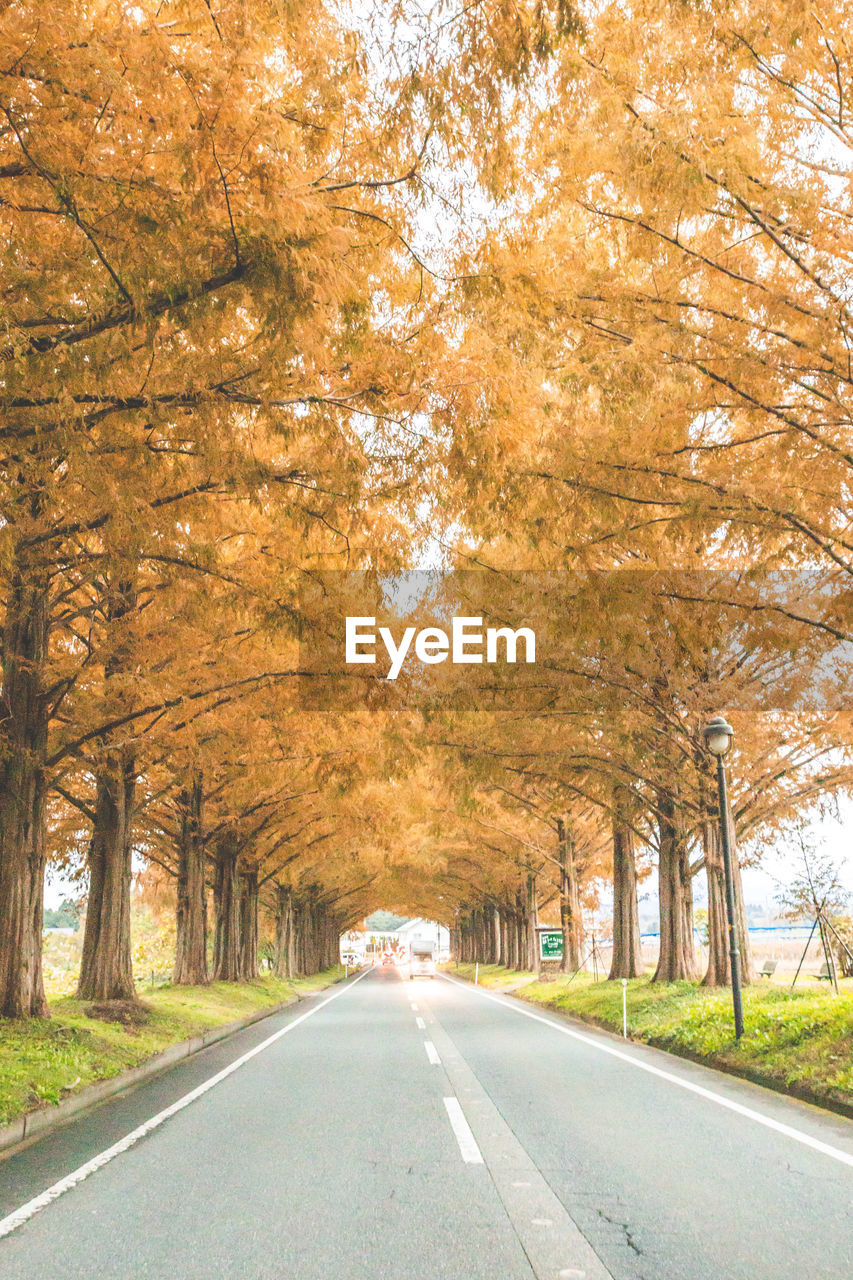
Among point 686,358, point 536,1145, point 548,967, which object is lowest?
point 548,967

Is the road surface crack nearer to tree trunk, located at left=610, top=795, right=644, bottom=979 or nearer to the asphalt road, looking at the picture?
the asphalt road

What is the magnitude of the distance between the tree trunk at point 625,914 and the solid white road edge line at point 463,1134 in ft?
46.7

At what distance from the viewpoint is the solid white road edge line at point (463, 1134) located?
671 cm

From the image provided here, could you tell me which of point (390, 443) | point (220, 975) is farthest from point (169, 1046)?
point (220, 975)

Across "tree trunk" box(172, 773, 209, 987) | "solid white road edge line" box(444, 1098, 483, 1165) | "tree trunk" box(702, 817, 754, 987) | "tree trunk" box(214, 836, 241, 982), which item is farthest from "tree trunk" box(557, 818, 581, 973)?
"solid white road edge line" box(444, 1098, 483, 1165)

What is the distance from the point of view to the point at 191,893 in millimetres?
23719

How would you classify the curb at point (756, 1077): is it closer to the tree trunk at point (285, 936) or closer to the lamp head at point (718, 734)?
the lamp head at point (718, 734)

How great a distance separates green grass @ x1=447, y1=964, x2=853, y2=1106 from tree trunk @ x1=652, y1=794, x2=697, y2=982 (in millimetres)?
608

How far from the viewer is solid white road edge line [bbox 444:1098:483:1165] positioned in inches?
264

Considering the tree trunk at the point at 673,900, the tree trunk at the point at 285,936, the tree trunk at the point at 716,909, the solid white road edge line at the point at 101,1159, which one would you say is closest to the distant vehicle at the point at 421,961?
the tree trunk at the point at 285,936

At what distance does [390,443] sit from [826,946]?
14.6 metres

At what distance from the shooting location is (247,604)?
1038cm

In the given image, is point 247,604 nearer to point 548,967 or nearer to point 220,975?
point 220,975

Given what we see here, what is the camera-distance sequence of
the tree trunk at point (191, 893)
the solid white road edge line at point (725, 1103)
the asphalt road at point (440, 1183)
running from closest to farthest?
1. the asphalt road at point (440, 1183)
2. the solid white road edge line at point (725, 1103)
3. the tree trunk at point (191, 893)
